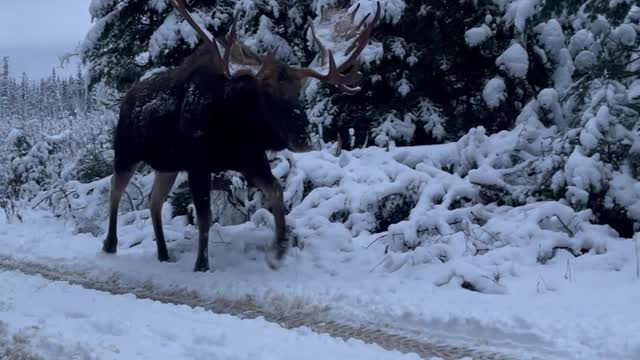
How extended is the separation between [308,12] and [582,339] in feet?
32.1

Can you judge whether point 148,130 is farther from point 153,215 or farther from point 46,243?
point 46,243

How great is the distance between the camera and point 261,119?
7477 millimetres

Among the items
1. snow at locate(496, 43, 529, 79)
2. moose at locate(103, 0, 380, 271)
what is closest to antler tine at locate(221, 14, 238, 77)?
moose at locate(103, 0, 380, 271)

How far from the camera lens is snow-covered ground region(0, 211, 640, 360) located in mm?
4832

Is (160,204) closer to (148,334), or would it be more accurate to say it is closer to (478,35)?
(148,334)

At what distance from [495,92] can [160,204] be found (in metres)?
4.94

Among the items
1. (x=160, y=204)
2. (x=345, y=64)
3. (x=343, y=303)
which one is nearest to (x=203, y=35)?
(x=345, y=64)

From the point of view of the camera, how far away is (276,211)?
783 centimetres

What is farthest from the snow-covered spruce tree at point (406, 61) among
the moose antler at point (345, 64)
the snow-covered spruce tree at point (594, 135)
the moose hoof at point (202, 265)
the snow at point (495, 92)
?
the moose hoof at point (202, 265)

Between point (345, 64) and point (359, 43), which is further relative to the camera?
point (345, 64)

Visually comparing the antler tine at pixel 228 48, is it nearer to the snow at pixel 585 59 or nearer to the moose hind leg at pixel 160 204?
the moose hind leg at pixel 160 204

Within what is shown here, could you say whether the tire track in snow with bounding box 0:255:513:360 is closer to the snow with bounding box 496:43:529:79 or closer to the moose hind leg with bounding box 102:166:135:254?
the moose hind leg with bounding box 102:166:135:254

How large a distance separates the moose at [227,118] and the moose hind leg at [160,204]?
0.05 ft

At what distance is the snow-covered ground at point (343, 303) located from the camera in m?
4.83
